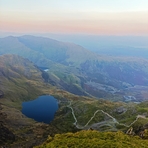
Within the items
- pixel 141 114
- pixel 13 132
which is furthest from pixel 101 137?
pixel 141 114

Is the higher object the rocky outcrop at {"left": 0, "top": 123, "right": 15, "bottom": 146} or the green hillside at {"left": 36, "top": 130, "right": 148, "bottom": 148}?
the green hillside at {"left": 36, "top": 130, "right": 148, "bottom": 148}

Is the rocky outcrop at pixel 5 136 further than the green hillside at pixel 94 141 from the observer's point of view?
Yes

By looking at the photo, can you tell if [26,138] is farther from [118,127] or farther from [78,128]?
[118,127]

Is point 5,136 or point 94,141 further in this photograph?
point 5,136

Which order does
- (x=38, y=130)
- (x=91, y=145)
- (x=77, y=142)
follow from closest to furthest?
(x=91, y=145), (x=77, y=142), (x=38, y=130)

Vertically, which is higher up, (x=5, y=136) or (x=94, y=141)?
(x=94, y=141)

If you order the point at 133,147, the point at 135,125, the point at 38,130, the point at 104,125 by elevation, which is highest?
the point at 133,147

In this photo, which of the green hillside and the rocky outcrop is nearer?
the green hillside

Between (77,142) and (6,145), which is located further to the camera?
(6,145)

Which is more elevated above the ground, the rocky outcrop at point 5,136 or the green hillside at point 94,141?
the green hillside at point 94,141

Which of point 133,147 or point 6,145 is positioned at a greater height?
point 133,147

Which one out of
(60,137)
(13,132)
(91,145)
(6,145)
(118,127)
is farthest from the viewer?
(13,132)
